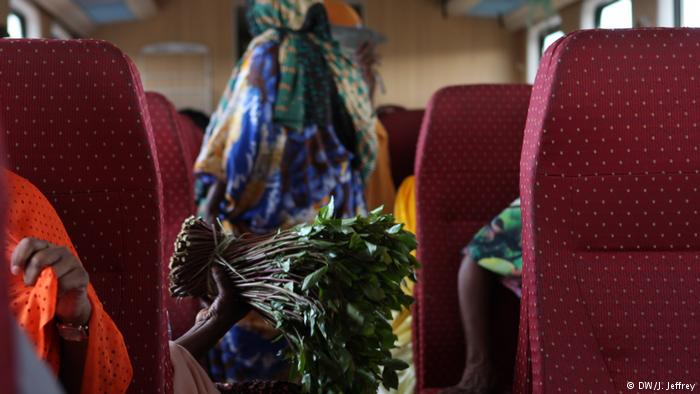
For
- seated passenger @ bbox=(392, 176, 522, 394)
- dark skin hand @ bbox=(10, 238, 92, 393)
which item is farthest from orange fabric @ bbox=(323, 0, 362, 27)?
dark skin hand @ bbox=(10, 238, 92, 393)

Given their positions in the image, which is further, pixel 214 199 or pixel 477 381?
pixel 214 199

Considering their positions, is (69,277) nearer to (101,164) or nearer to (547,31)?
(101,164)

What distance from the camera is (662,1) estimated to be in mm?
4590

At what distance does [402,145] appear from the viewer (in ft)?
13.9

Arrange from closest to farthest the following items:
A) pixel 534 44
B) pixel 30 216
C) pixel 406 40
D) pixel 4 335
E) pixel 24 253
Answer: pixel 4 335 < pixel 24 253 < pixel 30 216 < pixel 534 44 < pixel 406 40

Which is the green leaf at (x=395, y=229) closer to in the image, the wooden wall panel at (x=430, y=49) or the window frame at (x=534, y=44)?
the window frame at (x=534, y=44)

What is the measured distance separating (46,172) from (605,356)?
989 mm

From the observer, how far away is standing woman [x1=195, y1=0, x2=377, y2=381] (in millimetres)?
2967

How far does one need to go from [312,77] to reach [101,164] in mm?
1766

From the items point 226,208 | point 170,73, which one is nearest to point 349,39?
point 226,208

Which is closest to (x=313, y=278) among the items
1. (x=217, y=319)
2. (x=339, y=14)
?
(x=217, y=319)

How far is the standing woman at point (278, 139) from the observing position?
9.73 ft

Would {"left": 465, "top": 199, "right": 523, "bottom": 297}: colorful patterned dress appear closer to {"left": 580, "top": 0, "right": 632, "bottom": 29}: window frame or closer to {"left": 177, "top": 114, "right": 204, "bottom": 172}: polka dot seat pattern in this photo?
{"left": 177, "top": 114, "right": 204, "bottom": 172}: polka dot seat pattern

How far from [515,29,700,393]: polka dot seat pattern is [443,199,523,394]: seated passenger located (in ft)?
2.51
